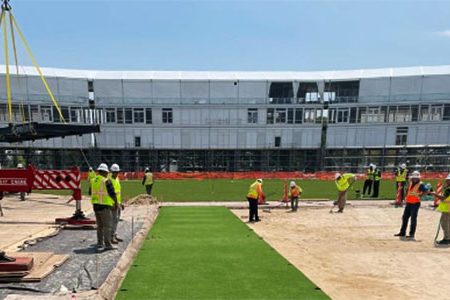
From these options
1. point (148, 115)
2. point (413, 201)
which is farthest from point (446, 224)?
point (148, 115)

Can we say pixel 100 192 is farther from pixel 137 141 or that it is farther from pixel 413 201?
pixel 137 141

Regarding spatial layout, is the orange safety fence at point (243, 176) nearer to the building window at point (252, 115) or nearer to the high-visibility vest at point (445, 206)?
the building window at point (252, 115)

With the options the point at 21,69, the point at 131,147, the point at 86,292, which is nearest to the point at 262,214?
the point at 86,292

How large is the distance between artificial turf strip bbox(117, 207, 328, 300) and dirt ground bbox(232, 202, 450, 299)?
583mm

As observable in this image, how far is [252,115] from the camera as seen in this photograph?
39.2 metres

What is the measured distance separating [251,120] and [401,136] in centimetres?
1819

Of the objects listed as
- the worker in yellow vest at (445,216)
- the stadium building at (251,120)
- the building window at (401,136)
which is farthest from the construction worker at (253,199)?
the building window at (401,136)

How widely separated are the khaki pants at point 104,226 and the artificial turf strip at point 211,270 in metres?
0.85

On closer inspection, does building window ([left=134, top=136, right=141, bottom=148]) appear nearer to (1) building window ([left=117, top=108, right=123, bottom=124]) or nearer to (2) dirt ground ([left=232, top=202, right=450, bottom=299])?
(1) building window ([left=117, top=108, right=123, bottom=124])

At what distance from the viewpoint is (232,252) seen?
7414 millimetres

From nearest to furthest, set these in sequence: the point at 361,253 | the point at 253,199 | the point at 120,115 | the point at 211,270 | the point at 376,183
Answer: the point at 211,270, the point at 361,253, the point at 253,199, the point at 376,183, the point at 120,115

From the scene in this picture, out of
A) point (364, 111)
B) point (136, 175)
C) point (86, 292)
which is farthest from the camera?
point (364, 111)

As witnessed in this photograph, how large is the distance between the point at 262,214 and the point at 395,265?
6868 millimetres

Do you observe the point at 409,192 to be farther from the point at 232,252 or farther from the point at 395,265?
the point at 232,252
